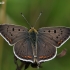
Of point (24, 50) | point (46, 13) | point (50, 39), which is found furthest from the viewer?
point (46, 13)

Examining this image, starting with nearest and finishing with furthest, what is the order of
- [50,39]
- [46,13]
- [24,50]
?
[24,50], [50,39], [46,13]

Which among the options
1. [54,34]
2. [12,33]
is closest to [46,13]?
[54,34]

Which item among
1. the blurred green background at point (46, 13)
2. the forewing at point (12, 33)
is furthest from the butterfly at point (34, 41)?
the blurred green background at point (46, 13)

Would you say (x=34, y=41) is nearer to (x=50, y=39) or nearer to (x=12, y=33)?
(x=50, y=39)

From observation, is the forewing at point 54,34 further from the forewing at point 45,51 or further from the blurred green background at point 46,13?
the blurred green background at point 46,13

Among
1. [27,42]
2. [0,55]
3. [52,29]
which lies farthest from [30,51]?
[0,55]

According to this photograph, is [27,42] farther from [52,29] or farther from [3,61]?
[3,61]

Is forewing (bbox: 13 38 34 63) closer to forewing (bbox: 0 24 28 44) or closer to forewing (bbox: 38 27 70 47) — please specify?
forewing (bbox: 0 24 28 44)
